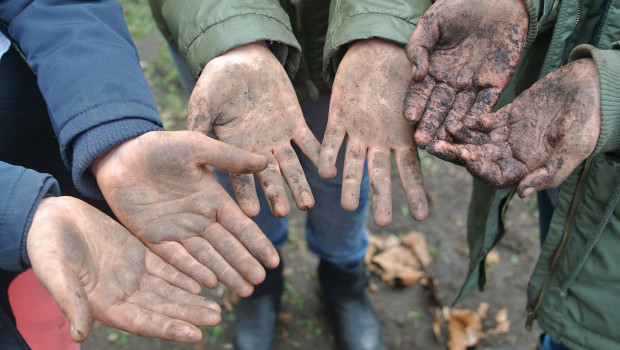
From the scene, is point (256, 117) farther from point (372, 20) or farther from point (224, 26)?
point (372, 20)

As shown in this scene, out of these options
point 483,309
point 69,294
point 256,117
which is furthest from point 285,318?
point 69,294

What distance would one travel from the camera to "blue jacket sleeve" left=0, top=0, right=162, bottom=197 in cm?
140

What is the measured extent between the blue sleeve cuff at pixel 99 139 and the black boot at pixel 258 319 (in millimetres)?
1064

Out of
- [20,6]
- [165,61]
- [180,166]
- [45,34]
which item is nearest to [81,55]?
[45,34]

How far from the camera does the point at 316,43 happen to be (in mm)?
1787

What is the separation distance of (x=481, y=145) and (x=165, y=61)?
3245mm

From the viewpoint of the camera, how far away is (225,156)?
1392 mm

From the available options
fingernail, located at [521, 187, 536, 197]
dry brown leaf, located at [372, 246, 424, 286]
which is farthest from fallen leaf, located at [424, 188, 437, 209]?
fingernail, located at [521, 187, 536, 197]

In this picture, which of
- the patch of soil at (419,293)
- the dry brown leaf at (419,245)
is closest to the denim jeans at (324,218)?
the patch of soil at (419,293)

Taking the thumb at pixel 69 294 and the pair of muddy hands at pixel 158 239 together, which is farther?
the pair of muddy hands at pixel 158 239

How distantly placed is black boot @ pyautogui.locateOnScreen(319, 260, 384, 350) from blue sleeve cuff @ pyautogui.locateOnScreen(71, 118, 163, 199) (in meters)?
1.22

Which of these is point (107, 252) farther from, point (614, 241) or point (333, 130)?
point (614, 241)

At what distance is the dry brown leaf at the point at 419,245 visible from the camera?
107 inches

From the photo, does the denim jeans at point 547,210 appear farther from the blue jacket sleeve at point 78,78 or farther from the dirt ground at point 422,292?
the blue jacket sleeve at point 78,78
